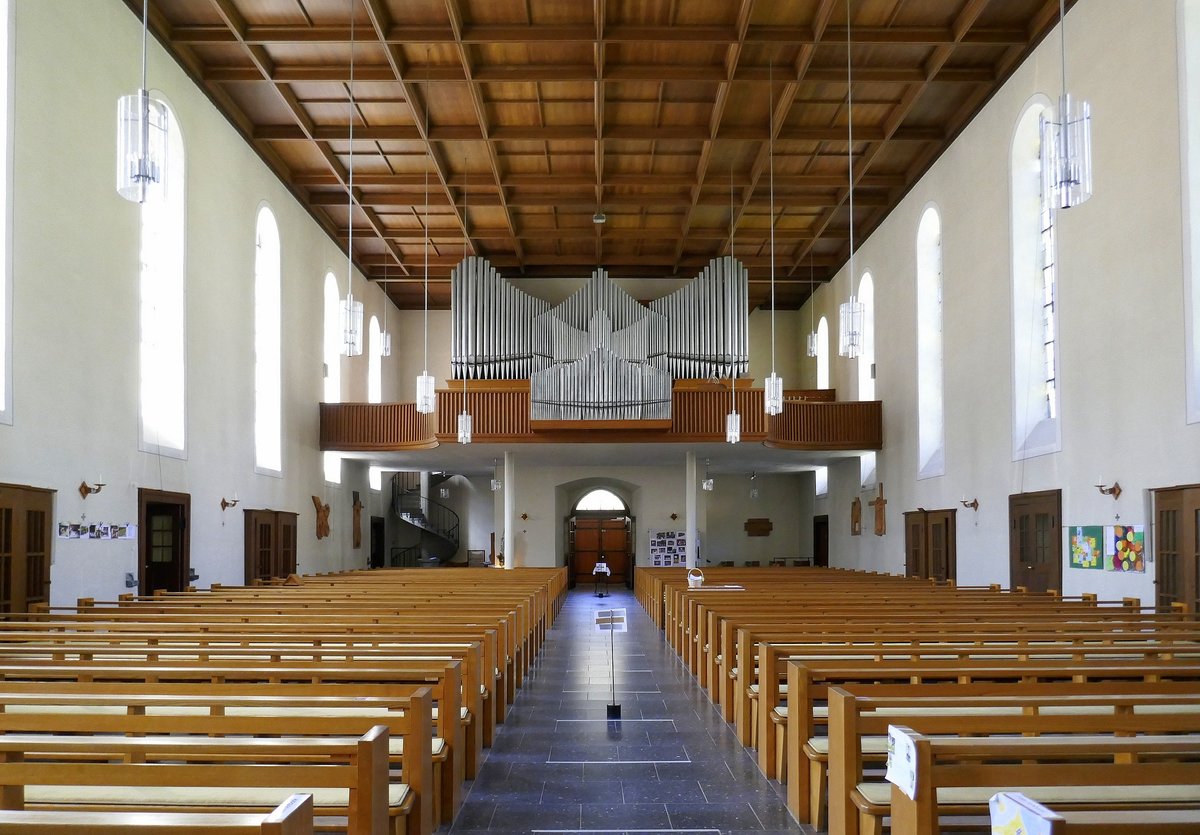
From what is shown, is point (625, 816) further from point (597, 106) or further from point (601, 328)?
point (601, 328)

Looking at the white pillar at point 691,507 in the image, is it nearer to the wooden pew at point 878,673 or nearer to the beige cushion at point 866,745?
the wooden pew at point 878,673

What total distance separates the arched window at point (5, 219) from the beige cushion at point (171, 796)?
645 cm

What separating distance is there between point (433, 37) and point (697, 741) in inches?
351

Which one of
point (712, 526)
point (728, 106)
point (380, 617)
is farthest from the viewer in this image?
point (712, 526)

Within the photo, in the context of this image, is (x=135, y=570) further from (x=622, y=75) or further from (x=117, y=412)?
(x=622, y=75)

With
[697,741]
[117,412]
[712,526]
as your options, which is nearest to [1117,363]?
[697,741]

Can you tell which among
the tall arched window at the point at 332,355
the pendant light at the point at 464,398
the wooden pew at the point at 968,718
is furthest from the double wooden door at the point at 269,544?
the wooden pew at the point at 968,718

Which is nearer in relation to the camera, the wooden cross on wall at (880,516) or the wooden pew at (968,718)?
the wooden pew at (968,718)

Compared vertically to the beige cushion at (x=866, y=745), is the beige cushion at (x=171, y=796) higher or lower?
higher

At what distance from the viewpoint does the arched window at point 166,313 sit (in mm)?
12047

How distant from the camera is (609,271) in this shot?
23.1 m

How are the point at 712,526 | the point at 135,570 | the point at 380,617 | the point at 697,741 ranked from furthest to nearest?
1. the point at 712,526
2. the point at 135,570
3. the point at 380,617
4. the point at 697,741

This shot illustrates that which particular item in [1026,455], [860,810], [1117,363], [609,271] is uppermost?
[609,271]

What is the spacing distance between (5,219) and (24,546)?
2.97 m
